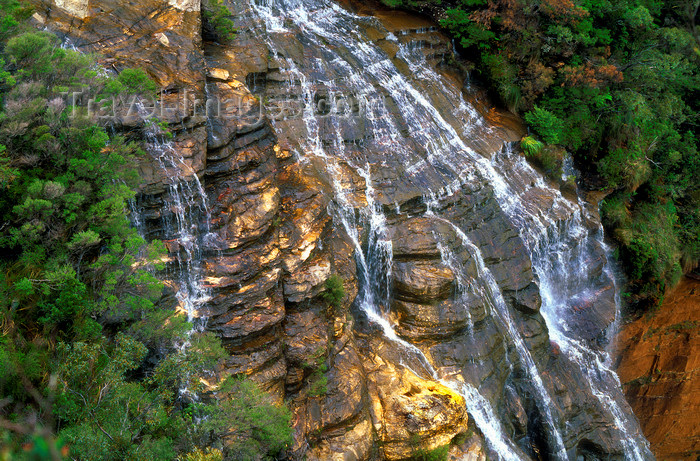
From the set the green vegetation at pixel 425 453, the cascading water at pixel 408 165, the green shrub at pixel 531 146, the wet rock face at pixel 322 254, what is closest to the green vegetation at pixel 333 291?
the wet rock face at pixel 322 254

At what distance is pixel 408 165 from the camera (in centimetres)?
1549

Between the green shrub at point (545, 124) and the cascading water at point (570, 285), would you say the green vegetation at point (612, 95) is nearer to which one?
the green shrub at point (545, 124)

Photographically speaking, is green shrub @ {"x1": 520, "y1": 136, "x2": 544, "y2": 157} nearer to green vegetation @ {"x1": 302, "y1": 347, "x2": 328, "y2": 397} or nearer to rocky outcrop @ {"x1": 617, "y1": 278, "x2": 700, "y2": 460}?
rocky outcrop @ {"x1": 617, "y1": 278, "x2": 700, "y2": 460}

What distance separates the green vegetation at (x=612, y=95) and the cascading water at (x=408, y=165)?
7.09 ft

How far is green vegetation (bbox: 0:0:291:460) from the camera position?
8.06 m

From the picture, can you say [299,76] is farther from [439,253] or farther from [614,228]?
[614,228]

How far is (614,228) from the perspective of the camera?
19.7 m

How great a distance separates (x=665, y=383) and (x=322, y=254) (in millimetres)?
16285

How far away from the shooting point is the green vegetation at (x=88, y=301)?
8.06m

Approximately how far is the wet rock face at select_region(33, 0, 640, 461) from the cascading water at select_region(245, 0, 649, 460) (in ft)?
0.40

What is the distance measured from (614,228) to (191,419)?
17.1 m

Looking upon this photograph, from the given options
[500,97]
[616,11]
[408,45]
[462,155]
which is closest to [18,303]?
[462,155]

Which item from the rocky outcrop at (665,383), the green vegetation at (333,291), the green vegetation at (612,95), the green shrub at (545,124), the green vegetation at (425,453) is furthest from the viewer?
the rocky outcrop at (665,383)

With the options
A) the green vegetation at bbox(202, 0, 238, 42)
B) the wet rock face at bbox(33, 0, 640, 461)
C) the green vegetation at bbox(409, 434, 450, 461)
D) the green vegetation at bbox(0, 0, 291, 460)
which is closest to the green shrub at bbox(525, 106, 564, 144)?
the wet rock face at bbox(33, 0, 640, 461)
